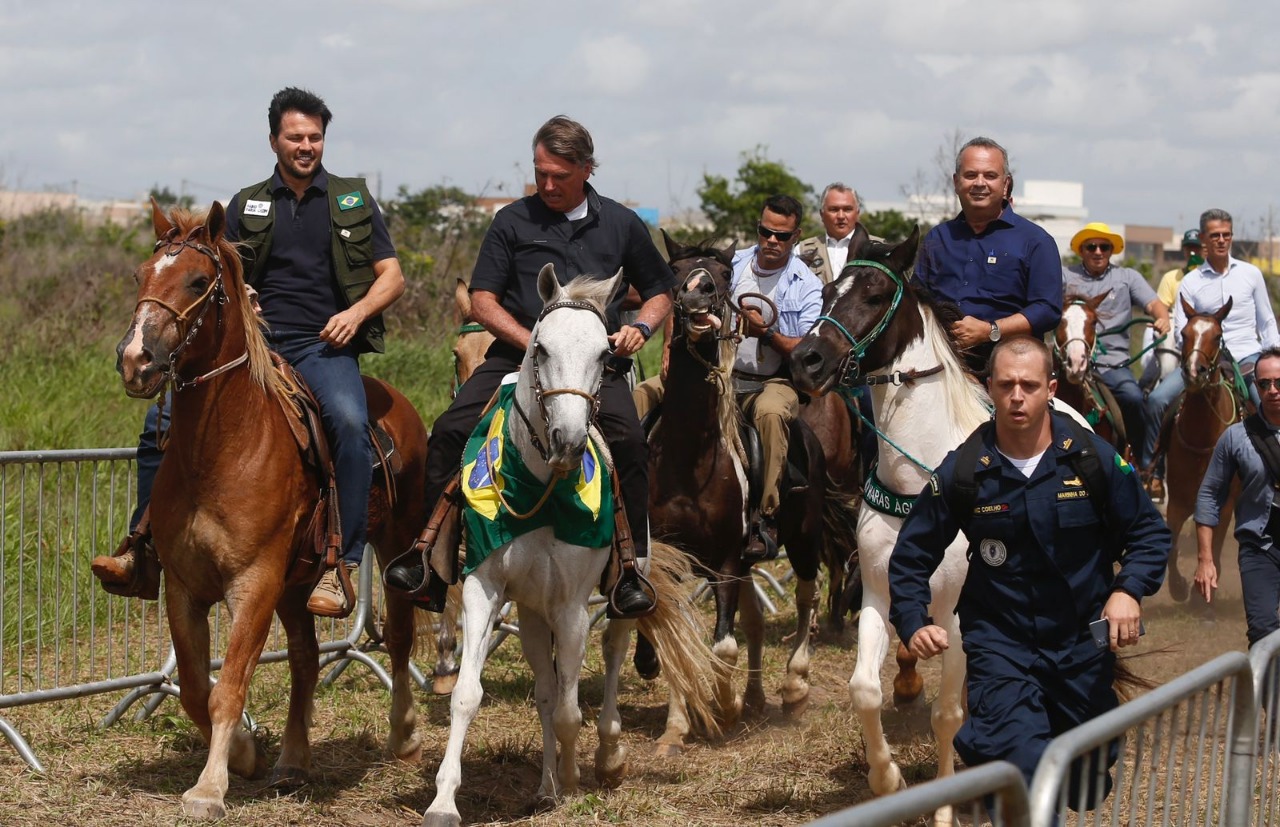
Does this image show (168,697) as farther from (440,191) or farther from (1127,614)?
(440,191)

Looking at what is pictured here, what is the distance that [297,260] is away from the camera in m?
7.09

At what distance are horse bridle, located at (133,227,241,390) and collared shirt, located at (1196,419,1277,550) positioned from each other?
16.2ft

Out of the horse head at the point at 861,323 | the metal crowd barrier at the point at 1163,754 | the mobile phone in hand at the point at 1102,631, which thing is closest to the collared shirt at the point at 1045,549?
the mobile phone in hand at the point at 1102,631

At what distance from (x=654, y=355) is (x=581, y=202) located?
471 inches

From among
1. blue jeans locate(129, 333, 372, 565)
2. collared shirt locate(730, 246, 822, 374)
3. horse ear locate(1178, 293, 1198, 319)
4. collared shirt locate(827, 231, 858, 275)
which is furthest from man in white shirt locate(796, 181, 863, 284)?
blue jeans locate(129, 333, 372, 565)

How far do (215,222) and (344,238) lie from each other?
989 millimetres

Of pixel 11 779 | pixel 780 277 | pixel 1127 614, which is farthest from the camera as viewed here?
pixel 780 277

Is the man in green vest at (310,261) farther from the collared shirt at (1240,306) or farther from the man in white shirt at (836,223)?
the collared shirt at (1240,306)

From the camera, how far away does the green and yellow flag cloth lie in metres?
6.09

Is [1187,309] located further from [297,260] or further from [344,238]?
[297,260]

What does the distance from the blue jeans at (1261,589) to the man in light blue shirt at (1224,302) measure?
4949mm

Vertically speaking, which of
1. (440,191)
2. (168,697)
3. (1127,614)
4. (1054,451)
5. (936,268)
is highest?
(440,191)

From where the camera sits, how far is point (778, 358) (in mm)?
9250

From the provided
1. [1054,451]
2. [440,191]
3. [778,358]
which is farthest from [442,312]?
[1054,451]
